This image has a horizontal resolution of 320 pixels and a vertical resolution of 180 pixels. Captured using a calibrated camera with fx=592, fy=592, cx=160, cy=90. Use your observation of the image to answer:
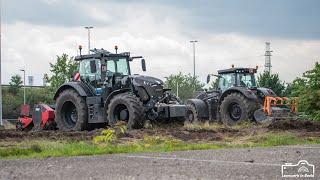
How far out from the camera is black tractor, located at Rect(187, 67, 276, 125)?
27281mm

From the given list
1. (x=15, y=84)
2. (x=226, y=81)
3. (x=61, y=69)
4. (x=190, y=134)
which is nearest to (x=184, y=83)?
(x=15, y=84)

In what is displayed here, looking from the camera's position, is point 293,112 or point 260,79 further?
point 260,79

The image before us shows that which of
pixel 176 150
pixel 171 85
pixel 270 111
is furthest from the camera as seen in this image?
pixel 171 85

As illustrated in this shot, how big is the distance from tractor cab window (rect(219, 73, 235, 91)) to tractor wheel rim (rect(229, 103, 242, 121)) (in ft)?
6.10

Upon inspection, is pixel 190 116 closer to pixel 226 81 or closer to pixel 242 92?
pixel 226 81

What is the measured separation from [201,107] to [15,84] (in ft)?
187

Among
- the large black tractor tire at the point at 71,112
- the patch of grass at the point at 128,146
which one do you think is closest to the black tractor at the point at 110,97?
the large black tractor tire at the point at 71,112

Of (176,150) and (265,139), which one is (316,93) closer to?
(265,139)

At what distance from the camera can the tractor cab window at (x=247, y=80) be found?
30.5 metres

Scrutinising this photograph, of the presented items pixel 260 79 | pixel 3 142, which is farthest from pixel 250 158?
pixel 260 79

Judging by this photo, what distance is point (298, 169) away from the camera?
910cm

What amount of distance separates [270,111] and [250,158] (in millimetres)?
15496

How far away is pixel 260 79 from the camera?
51812 millimetres

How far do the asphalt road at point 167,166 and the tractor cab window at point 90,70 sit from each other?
37.3ft
